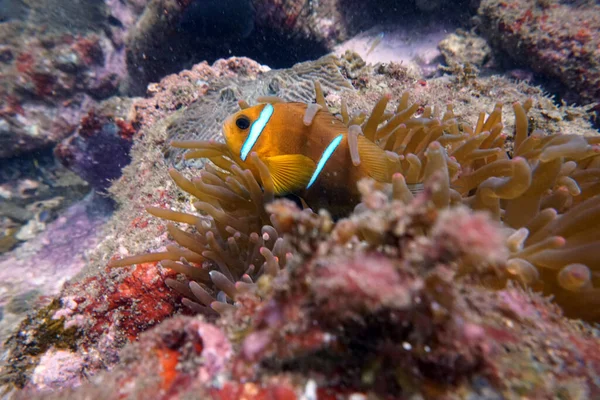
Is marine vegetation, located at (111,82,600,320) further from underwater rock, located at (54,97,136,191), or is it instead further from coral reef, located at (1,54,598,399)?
underwater rock, located at (54,97,136,191)

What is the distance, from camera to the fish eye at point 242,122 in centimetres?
227

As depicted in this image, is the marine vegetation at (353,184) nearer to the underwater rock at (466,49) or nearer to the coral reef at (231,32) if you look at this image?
the underwater rock at (466,49)

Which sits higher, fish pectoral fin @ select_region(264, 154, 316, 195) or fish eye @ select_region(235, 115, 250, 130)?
fish eye @ select_region(235, 115, 250, 130)

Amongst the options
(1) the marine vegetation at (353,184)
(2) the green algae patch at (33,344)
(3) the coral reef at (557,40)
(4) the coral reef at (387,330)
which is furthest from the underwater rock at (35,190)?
(3) the coral reef at (557,40)

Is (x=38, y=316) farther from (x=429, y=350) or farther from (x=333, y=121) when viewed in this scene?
(x=429, y=350)

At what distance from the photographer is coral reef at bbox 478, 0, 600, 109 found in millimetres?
5219

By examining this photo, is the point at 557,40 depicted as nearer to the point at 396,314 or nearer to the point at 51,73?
the point at 396,314

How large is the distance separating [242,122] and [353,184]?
0.85 meters

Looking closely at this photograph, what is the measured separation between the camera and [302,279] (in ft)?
3.16

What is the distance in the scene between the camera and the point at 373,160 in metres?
2.10

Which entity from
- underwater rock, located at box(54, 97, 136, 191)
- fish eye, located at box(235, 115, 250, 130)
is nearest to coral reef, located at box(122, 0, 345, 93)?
underwater rock, located at box(54, 97, 136, 191)

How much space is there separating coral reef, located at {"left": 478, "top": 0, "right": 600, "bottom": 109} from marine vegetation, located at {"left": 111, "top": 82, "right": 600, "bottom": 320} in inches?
157

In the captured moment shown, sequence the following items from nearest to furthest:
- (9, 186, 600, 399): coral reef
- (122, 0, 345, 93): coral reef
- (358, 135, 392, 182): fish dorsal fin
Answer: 1. (9, 186, 600, 399): coral reef
2. (358, 135, 392, 182): fish dorsal fin
3. (122, 0, 345, 93): coral reef

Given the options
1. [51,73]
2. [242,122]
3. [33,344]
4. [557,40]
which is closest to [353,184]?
[242,122]
